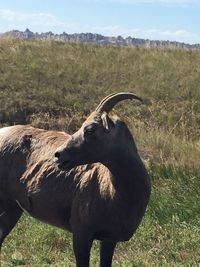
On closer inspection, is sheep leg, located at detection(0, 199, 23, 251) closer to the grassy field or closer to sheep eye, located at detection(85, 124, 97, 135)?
the grassy field

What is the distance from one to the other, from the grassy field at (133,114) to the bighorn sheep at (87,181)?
42.2 inches

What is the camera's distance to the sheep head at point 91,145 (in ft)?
18.1

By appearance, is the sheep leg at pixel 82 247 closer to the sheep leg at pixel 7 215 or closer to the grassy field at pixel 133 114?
the grassy field at pixel 133 114

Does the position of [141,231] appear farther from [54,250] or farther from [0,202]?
[0,202]

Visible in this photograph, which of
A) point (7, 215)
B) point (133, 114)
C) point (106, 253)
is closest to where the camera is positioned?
point (106, 253)

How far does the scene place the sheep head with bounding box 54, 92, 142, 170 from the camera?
18.1 ft

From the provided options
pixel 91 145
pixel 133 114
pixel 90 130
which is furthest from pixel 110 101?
pixel 133 114

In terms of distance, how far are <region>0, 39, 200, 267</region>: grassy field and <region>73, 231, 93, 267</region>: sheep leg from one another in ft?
3.34

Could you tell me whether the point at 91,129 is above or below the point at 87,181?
above

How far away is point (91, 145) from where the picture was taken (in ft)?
18.2

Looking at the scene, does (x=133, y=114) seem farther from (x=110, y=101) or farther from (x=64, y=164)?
(x=64, y=164)

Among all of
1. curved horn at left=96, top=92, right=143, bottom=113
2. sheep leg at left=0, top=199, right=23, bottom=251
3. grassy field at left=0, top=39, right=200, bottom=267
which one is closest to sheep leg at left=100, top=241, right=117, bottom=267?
grassy field at left=0, top=39, right=200, bottom=267

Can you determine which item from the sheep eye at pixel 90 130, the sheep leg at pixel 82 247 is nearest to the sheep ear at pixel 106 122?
the sheep eye at pixel 90 130

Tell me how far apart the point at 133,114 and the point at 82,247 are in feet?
48.7
